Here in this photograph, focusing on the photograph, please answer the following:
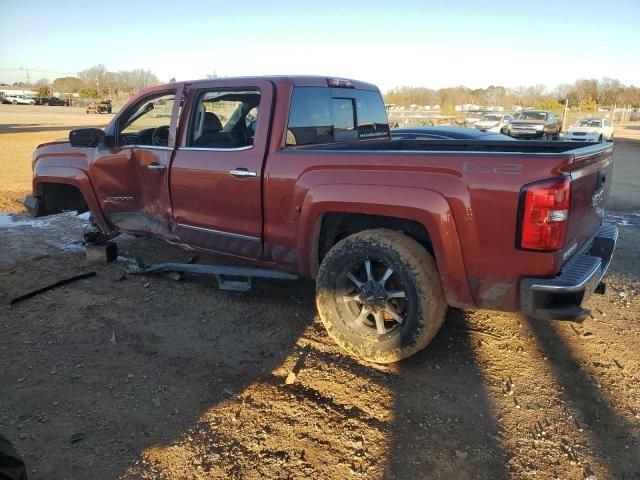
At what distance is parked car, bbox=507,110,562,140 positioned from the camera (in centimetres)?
2559

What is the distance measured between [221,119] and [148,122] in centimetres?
95

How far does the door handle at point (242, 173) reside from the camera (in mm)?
3971

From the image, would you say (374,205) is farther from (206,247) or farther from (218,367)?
(206,247)

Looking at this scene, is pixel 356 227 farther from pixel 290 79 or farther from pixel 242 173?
pixel 290 79

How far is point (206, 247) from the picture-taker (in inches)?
181

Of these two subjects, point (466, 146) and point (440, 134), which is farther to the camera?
point (440, 134)

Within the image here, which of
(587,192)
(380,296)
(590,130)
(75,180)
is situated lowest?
(380,296)

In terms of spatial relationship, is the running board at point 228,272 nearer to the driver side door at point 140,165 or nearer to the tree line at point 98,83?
the driver side door at point 140,165

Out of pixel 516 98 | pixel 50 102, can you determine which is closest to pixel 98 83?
pixel 50 102

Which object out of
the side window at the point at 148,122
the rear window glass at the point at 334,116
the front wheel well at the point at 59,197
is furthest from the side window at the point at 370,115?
the front wheel well at the point at 59,197

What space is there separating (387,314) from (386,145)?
A: 2.01 m

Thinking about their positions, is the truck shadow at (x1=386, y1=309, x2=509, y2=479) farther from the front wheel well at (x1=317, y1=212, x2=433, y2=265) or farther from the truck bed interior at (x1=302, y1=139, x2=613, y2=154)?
the truck bed interior at (x1=302, y1=139, x2=613, y2=154)

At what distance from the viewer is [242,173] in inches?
158

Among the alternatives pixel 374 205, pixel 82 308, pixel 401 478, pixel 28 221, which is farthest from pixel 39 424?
pixel 28 221
